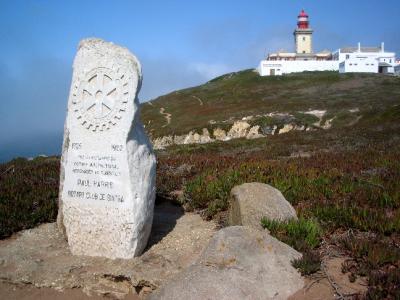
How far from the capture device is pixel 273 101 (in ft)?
217

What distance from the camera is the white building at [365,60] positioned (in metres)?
99.5

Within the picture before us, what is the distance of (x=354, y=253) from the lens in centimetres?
593

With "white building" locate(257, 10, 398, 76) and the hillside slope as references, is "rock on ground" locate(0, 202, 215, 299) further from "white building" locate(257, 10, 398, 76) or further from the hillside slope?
"white building" locate(257, 10, 398, 76)

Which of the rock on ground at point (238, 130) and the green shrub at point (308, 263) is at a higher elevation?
the rock on ground at point (238, 130)

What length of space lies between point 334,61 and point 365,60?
810 cm

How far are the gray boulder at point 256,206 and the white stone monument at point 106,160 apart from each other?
1531 mm

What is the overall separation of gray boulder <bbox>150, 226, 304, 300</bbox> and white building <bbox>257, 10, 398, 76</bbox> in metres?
101

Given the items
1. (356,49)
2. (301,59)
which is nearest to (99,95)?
(301,59)

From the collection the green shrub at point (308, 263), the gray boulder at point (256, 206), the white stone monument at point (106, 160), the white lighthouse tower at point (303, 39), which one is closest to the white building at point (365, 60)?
the white lighthouse tower at point (303, 39)

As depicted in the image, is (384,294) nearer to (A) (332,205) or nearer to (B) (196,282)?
(B) (196,282)

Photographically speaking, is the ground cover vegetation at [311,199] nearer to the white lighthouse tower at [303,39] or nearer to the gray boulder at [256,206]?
the gray boulder at [256,206]

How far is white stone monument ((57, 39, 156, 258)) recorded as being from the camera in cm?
672

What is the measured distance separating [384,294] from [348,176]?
5945 millimetres

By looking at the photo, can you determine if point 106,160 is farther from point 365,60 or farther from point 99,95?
point 365,60
